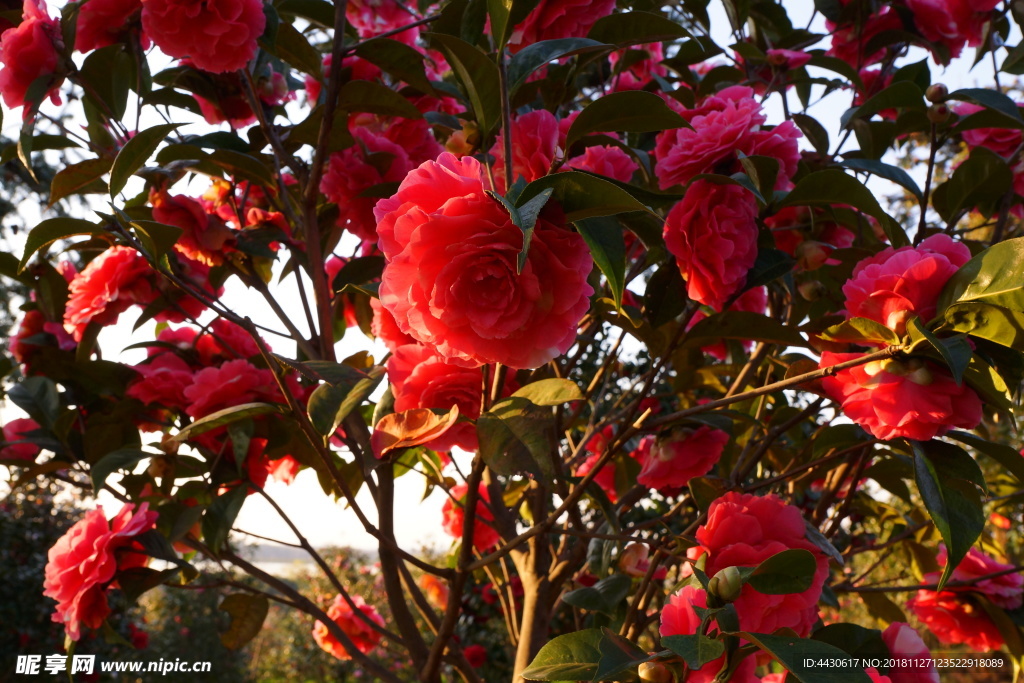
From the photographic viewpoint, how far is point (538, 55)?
64 centimetres

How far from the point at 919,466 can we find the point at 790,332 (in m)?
→ 0.21

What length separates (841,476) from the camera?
1182mm

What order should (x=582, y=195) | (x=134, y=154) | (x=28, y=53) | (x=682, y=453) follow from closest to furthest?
(x=582, y=195) → (x=134, y=154) → (x=28, y=53) → (x=682, y=453)

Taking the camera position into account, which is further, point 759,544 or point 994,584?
point 994,584

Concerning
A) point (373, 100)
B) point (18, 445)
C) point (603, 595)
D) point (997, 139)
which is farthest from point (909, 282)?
point (18, 445)

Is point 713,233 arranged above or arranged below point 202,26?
below

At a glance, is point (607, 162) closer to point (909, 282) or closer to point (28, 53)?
point (909, 282)

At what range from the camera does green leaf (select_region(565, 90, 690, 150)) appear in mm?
689

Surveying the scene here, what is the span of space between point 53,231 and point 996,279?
79cm

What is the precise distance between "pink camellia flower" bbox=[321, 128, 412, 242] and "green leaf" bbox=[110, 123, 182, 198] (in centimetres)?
26

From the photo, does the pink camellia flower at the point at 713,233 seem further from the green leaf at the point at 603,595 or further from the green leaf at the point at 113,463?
the green leaf at the point at 113,463

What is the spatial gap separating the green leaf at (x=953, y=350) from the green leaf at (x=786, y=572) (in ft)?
0.65

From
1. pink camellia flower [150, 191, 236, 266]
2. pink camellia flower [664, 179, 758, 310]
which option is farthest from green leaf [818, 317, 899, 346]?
pink camellia flower [150, 191, 236, 266]

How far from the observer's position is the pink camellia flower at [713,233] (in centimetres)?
74
